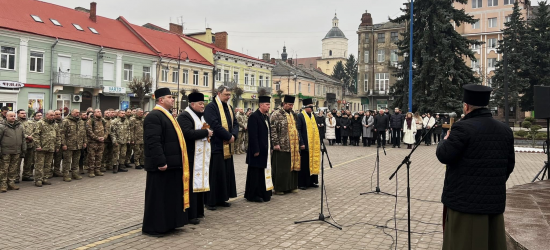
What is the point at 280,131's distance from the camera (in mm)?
9117

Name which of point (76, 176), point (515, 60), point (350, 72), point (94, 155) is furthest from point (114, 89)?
point (350, 72)

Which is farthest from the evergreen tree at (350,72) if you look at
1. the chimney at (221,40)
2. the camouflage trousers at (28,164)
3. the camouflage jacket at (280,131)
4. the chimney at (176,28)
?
the camouflage jacket at (280,131)

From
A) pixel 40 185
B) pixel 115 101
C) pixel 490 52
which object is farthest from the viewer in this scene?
pixel 490 52

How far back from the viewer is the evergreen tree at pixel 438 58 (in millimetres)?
29156

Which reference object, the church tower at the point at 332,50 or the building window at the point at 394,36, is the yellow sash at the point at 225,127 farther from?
the church tower at the point at 332,50

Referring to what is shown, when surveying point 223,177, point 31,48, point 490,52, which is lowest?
point 223,177

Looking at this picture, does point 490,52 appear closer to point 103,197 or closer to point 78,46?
point 78,46

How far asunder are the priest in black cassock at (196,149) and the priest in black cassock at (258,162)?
A: 1.51 meters

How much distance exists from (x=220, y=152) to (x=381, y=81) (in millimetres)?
57208

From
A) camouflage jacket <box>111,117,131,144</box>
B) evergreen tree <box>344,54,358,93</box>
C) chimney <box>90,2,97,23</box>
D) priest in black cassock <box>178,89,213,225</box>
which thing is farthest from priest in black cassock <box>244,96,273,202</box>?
evergreen tree <box>344,54,358,93</box>

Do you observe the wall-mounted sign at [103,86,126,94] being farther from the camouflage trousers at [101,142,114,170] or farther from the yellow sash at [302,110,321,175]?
the yellow sash at [302,110,321,175]

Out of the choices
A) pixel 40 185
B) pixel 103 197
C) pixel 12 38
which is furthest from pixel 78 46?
pixel 103 197

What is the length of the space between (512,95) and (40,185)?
146 ft

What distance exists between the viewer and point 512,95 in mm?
43312
